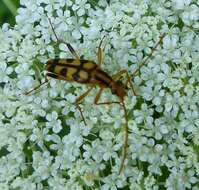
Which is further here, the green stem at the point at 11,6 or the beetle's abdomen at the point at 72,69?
the green stem at the point at 11,6

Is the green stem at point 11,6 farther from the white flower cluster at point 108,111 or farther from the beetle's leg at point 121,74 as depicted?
the beetle's leg at point 121,74

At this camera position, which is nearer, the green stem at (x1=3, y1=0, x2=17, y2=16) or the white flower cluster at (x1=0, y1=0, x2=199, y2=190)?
the white flower cluster at (x1=0, y1=0, x2=199, y2=190)

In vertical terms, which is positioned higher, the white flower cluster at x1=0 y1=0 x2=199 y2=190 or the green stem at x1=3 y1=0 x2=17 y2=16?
the green stem at x1=3 y1=0 x2=17 y2=16

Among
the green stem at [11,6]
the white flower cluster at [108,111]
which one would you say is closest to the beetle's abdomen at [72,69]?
the white flower cluster at [108,111]

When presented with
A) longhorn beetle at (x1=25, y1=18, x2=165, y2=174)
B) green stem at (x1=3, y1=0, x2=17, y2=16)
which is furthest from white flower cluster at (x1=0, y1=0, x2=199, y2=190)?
green stem at (x1=3, y1=0, x2=17, y2=16)

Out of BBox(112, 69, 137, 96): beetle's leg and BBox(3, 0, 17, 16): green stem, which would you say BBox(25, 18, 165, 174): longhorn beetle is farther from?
BBox(3, 0, 17, 16): green stem

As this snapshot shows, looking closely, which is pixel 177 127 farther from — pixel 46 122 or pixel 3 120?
pixel 3 120

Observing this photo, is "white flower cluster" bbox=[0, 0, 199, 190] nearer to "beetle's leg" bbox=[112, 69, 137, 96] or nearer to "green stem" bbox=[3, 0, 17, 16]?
"beetle's leg" bbox=[112, 69, 137, 96]

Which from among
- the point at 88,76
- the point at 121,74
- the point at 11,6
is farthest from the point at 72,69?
the point at 11,6
